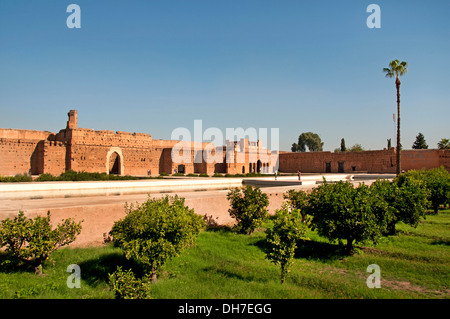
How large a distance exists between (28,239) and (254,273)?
14.2ft

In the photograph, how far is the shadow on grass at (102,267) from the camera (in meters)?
5.94

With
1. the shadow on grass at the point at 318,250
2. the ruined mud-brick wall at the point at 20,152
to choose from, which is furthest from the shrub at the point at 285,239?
the ruined mud-brick wall at the point at 20,152

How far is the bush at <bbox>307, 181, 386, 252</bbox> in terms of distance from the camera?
24.8ft

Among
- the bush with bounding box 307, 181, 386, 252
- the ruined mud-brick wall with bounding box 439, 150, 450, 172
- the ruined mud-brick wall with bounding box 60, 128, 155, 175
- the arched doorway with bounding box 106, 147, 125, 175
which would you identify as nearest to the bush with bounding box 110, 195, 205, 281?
the bush with bounding box 307, 181, 386, 252

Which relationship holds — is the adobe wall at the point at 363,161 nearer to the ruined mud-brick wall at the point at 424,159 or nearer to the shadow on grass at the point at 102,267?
the ruined mud-brick wall at the point at 424,159

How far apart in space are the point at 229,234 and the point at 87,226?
3.85m

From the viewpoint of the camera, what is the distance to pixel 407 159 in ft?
83.6

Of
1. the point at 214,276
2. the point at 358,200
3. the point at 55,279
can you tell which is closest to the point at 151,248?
the point at 214,276

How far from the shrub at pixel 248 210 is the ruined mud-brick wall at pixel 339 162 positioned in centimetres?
2167

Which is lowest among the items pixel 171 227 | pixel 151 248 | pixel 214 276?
pixel 214 276

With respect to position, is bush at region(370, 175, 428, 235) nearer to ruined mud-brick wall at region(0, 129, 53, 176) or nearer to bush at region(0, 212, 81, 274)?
bush at region(0, 212, 81, 274)

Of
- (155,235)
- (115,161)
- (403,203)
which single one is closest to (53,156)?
(115,161)
